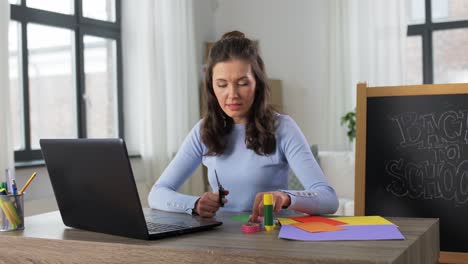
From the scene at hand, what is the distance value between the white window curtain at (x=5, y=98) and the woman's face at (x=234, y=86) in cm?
211

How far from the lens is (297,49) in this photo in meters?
5.96

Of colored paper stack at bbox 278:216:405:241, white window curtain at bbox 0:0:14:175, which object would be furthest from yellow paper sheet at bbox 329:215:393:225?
white window curtain at bbox 0:0:14:175

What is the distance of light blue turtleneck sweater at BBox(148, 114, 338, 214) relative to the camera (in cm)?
190

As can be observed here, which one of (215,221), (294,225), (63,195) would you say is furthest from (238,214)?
(63,195)

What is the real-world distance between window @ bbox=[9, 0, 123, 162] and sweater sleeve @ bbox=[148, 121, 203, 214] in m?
2.31

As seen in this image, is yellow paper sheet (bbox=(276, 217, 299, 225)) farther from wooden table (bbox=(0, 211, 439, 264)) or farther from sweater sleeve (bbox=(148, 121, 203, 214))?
sweater sleeve (bbox=(148, 121, 203, 214))

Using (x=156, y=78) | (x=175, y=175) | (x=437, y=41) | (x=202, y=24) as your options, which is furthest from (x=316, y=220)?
(x=202, y=24)

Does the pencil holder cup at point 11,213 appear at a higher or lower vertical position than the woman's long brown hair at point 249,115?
lower

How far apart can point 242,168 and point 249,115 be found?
0.18 m

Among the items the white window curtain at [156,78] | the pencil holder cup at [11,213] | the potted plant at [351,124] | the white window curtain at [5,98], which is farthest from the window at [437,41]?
the pencil holder cup at [11,213]

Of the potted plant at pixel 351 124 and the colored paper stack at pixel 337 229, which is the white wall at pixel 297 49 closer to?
the potted plant at pixel 351 124

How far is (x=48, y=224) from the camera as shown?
1736 mm

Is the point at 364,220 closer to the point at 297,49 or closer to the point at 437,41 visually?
the point at 437,41

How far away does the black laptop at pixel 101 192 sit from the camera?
1.38 meters
